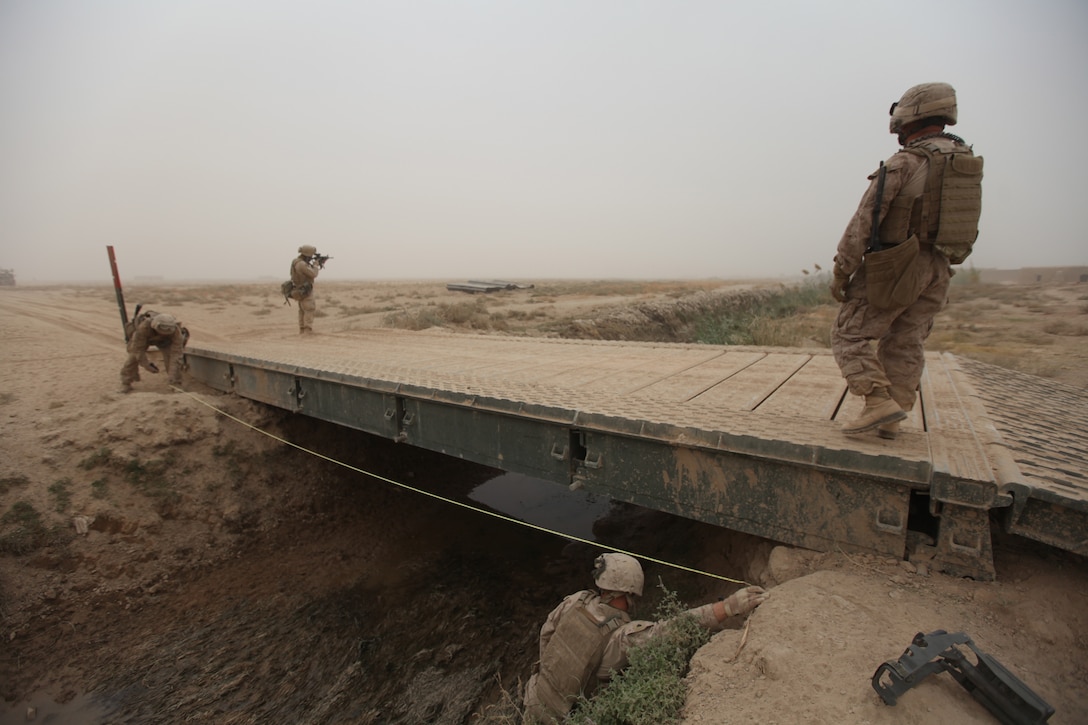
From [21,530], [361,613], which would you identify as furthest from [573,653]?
[21,530]

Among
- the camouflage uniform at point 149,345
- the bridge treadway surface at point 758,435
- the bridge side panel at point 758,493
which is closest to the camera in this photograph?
the bridge treadway surface at point 758,435

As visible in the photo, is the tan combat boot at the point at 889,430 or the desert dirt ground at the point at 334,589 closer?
the desert dirt ground at the point at 334,589

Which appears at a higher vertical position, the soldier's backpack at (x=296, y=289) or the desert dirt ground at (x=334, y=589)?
the soldier's backpack at (x=296, y=289)

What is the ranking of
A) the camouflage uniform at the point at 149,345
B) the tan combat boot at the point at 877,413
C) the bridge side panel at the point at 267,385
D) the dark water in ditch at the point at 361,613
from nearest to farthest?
the tan combat boot at the point at 877,413 < the dark water in ditch at the point at 361,613 < the bridge side panel at the point at 267,385 < the camouflage uniform at the point at 149,345

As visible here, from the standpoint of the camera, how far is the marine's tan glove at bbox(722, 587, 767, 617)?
2631mm

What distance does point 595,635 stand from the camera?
2916mm

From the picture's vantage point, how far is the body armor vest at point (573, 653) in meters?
2.90

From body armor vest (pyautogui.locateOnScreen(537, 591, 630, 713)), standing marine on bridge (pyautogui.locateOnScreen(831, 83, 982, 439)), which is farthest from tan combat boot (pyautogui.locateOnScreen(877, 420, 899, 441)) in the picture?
body armor vest (pyautogui.locateOnScreen(537, 591, 630, 713))

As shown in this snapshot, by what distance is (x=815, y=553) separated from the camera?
2795mm

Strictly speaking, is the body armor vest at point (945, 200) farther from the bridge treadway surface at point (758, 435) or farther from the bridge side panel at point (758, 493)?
the bridge side panel at point (758, 493)

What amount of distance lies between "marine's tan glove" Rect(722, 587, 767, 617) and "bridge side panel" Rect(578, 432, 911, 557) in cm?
34

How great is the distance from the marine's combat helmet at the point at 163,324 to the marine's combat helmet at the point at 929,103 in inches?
348

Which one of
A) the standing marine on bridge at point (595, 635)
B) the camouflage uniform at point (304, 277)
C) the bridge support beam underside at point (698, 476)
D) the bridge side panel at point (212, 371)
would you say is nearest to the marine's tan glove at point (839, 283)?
the bridge support beam underside at point (698, 476)

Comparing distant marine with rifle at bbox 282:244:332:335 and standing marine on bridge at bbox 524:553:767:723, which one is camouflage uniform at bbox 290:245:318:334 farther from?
standing marine on bridge at bbox 524:553:767:723
